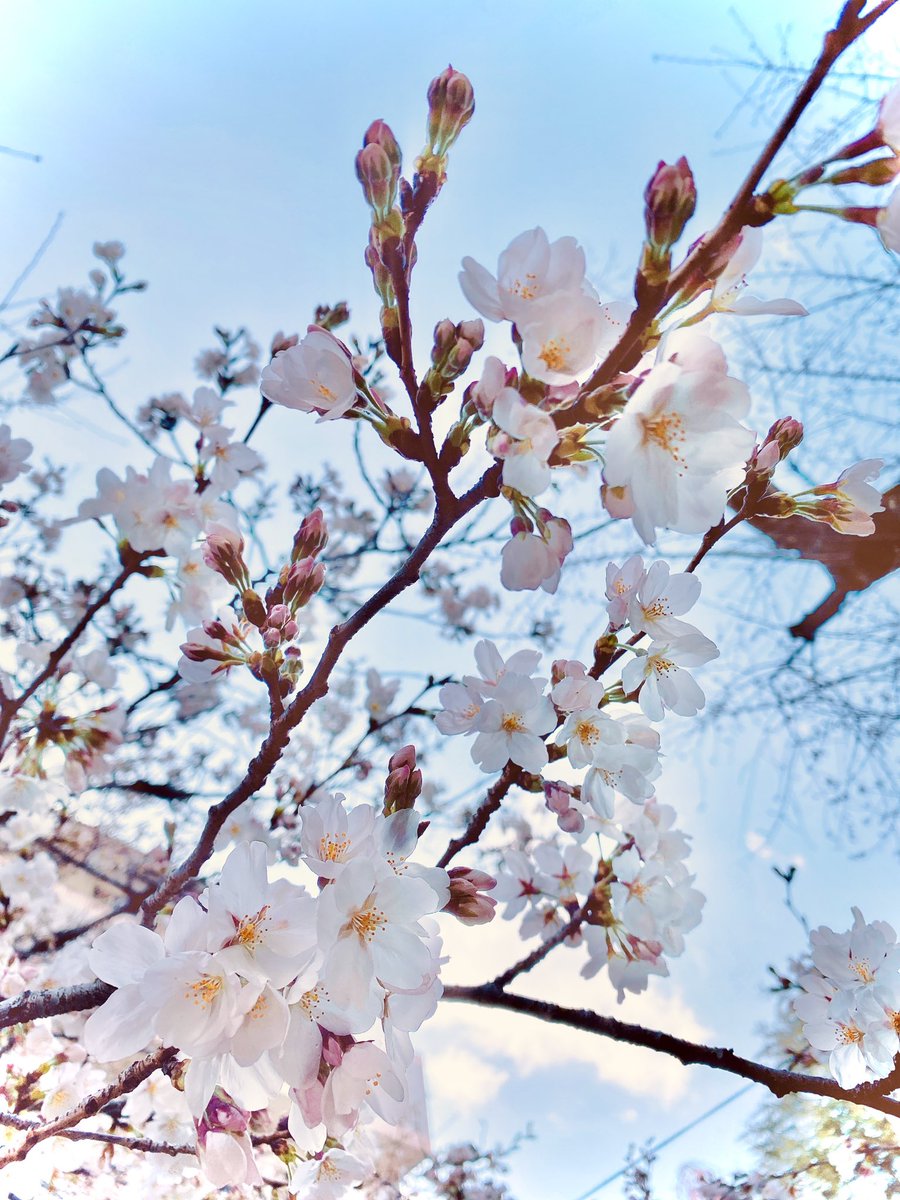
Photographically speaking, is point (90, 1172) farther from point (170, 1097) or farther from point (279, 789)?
point (279, 789)

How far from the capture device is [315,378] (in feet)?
2.65

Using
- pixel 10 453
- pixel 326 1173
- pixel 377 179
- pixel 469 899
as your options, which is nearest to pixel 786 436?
pixel 377 179

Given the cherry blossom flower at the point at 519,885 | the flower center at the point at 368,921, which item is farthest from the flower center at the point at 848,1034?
the flower center at the point at 368,921

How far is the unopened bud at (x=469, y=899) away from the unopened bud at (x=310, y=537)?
1.57ft

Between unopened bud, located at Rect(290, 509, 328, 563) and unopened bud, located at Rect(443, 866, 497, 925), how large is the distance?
0.48m

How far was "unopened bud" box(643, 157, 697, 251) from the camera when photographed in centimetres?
61

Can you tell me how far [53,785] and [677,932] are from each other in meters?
1.52

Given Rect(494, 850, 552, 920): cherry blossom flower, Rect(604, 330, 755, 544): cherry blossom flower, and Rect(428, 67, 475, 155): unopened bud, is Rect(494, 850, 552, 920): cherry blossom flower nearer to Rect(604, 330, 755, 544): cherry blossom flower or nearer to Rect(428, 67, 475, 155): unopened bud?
Rect(604, 330, 755, 544): cherry blossom flower

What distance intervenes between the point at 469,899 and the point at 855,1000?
1.02m

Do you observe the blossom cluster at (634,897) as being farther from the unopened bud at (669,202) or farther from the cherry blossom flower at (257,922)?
the unopened bud at (669,202)

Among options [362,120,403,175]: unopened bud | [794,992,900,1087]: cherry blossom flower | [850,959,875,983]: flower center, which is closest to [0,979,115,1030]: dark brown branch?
[362,120,403,175]: unopened bud

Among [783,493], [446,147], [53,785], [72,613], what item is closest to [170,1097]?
[53,785]

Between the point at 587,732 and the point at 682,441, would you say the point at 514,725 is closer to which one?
the point at 587,732

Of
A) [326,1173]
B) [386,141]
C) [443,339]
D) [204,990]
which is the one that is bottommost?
[326,1173]
